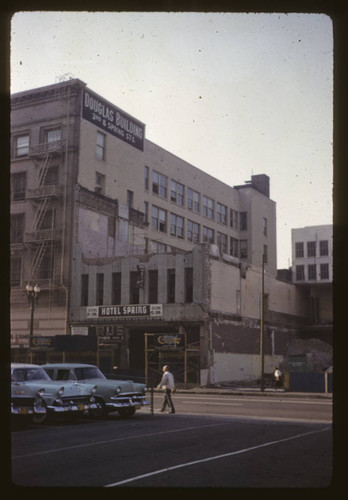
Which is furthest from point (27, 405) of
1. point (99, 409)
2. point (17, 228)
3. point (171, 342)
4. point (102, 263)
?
point (17, 228)

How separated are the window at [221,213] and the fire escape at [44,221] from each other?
71.6 ft

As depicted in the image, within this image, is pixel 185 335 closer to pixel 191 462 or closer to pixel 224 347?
pixel 224 347

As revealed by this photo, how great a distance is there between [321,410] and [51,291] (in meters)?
27.1

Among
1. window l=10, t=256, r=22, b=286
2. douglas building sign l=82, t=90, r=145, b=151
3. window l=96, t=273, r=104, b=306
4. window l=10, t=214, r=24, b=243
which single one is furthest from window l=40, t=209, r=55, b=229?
douglas building sign l=82, t=90, r=145, b=151

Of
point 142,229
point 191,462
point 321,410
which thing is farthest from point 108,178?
point 191,462

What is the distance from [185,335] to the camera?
41.2 m

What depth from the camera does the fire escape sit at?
1773 inches

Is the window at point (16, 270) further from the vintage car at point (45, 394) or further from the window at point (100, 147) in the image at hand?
the vintage car at point (45, 394)

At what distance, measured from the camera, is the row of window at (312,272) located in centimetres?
9175

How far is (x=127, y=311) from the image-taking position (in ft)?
144

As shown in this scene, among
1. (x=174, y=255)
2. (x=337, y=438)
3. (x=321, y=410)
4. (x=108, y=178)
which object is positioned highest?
(x=108, y=178)

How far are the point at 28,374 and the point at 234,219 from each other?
164 ft

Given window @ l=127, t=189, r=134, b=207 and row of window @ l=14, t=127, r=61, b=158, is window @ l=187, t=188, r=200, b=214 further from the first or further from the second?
row of window @ l=14, t=127, r=61, b=158

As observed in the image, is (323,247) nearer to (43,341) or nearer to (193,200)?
(193,200)
